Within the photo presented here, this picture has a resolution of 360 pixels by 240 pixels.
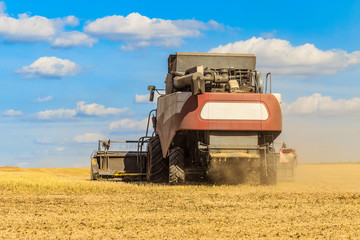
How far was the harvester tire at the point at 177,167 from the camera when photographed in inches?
554

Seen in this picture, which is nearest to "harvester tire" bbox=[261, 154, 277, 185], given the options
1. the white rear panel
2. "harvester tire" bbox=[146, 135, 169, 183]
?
the white rear panel

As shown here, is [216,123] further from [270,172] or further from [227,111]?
[270,172]

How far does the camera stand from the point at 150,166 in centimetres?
1599

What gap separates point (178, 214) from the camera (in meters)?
8.36

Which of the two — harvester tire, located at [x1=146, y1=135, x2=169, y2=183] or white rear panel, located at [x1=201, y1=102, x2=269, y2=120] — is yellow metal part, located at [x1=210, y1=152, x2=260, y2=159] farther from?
harvester tire, located at [x1=146, y1=135, x2=169, y2=183]

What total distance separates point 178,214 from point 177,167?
18.9ft

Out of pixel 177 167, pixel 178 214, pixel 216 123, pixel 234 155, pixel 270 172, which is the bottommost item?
pixel 178 214

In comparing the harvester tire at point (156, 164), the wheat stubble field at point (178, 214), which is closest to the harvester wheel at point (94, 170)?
the harvester tire at point (156, 164)

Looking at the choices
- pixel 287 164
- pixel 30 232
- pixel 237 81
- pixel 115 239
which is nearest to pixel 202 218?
pixel 115 239

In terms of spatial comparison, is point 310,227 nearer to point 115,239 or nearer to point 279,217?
point 279,217

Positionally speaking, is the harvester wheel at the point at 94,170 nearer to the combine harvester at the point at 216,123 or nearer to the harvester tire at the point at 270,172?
the combine harvester at the point at 216,123

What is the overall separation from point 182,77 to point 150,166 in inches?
126

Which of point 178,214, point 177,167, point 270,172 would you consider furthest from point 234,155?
point 178,214

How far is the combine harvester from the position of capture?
1342cm
